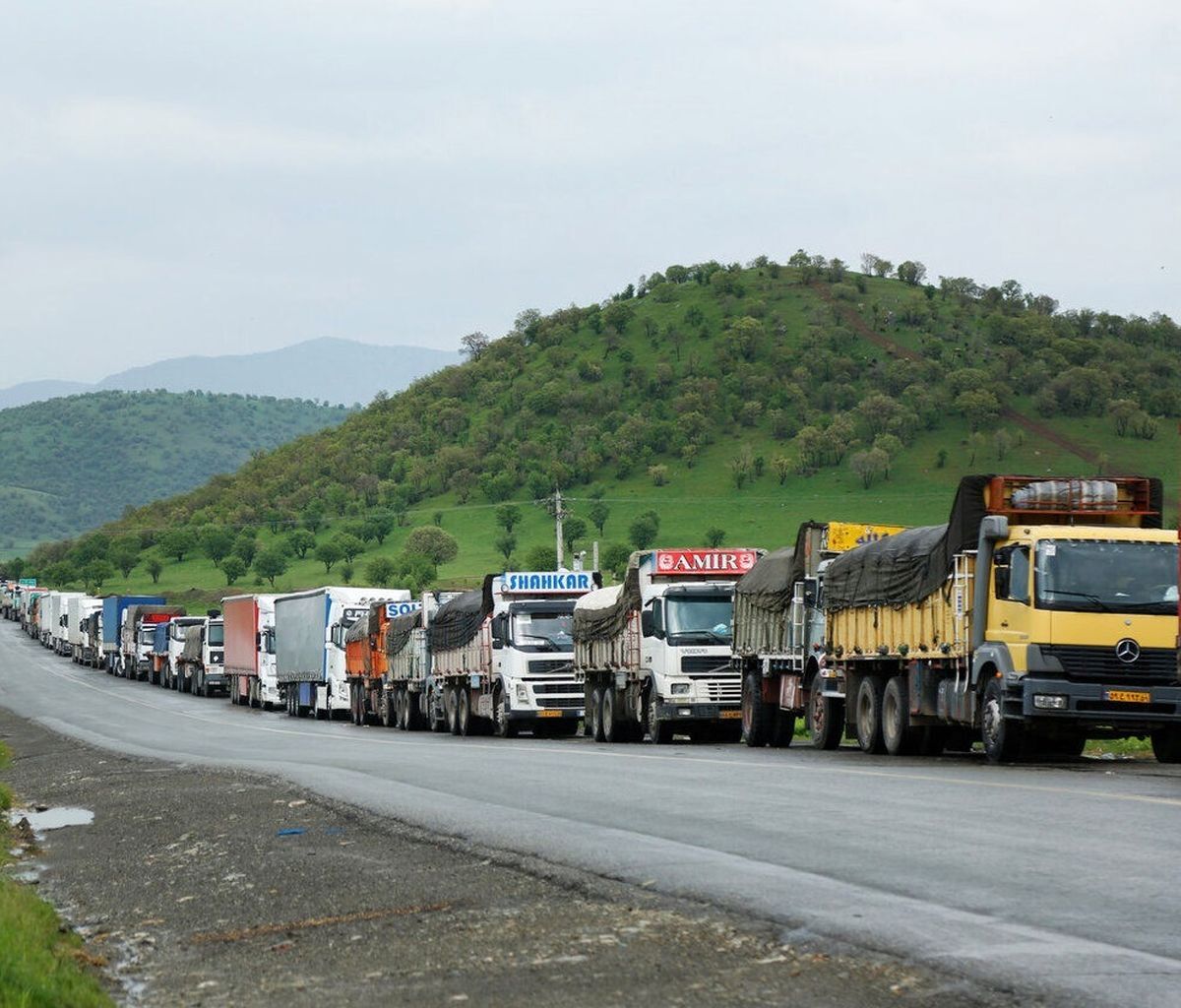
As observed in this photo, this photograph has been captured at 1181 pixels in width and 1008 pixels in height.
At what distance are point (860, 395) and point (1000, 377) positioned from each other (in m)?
13.2

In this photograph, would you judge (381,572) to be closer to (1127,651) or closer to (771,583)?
(771,583)

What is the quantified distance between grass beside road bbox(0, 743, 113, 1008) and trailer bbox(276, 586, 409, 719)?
43.0 meters

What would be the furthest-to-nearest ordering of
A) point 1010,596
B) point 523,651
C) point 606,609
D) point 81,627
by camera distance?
point 81,627, point 523,651, point 606,609, point 1010,596

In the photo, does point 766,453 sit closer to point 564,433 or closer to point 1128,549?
point 564,433

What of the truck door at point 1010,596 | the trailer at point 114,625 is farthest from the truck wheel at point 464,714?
the trailer at point 114,625

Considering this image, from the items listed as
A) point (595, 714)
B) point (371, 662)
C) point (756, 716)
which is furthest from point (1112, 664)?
point (371, 662)

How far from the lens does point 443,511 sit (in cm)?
18888

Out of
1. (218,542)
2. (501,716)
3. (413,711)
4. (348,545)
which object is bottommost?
(413,711)

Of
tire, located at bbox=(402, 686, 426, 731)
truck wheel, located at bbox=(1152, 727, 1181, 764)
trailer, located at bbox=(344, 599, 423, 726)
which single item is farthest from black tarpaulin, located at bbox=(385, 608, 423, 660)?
truck wheel, located at bbox=(1152, 727, 1181, 764)

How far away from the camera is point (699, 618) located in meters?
33.9

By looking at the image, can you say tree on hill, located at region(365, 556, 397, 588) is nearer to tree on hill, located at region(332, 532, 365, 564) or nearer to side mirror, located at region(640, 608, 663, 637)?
tree on hill, located at region(332, 532, 365, 564)

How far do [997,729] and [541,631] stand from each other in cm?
1879

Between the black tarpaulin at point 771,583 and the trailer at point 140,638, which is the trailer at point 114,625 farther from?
the black tarpaulin at point 771,583

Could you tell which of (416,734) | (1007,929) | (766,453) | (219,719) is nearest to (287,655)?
(219,719)
